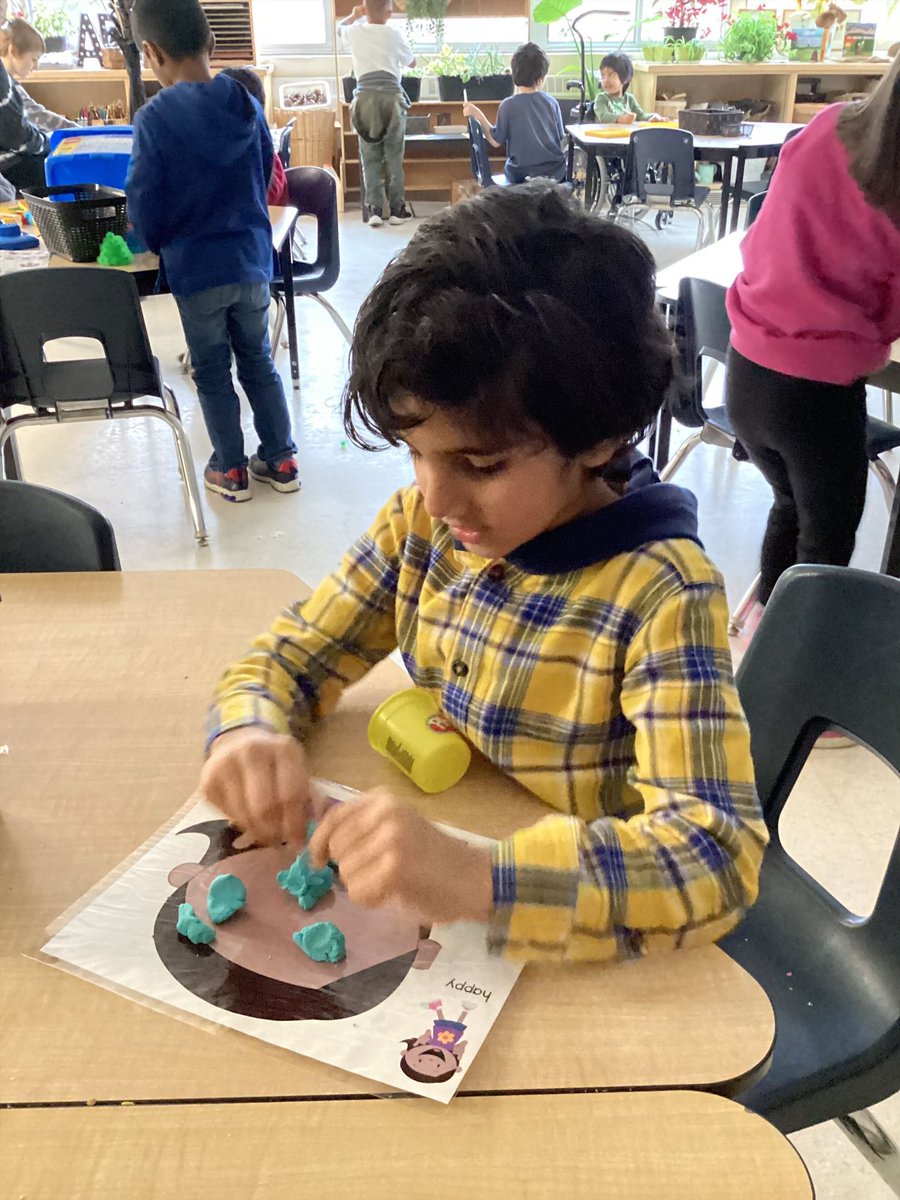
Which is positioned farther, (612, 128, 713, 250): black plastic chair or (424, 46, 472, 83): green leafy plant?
(424, 46, 472, 83): green leafy plant

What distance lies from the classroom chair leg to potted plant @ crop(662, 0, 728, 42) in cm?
750

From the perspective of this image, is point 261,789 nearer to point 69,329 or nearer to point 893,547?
point 893,547

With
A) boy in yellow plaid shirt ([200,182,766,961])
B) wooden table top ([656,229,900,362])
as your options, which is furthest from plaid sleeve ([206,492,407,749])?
Answer: wooden table top ([656,229,900,362])

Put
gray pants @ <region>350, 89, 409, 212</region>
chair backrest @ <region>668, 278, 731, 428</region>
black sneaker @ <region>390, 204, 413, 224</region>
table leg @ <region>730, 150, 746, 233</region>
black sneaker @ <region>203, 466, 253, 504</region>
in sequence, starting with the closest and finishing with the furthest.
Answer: chair backrest @ <region>668, 278, 731, 428</region>
black sneaker @ <region>203, 466, 253, 504</region>
table leg @ <region>730, 150, 746, 233</region>
gray pants @ <region>350, 89, 409, 212</region>
black sneaker @ <region>390, 204, 413, 224</region>

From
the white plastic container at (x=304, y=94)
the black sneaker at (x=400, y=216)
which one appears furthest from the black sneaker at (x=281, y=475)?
the white plastic container at (x=304, y=94)

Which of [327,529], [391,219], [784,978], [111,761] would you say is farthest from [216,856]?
[391,219]

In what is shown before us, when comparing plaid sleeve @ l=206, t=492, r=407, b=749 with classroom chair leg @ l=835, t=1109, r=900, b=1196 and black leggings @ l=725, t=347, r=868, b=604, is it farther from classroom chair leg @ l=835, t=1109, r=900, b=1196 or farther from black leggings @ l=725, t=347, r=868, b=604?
black leggings @ l=725, t=347, r=868, b=604

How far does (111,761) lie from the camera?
A: 85 centimetres

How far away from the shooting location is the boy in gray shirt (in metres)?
5.53

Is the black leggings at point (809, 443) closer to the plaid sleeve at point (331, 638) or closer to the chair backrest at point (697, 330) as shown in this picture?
the chair backrest at point (697, 330)

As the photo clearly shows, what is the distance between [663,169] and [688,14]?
2900 mm

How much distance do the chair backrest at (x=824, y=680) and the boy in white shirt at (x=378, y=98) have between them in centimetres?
628

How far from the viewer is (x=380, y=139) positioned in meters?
6.50

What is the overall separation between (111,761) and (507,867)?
382mm
